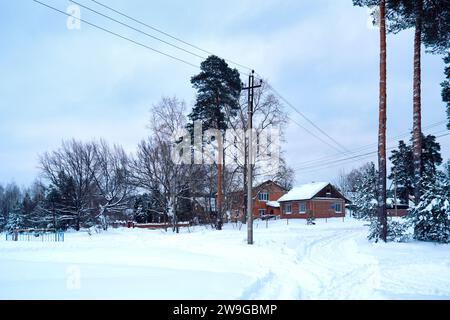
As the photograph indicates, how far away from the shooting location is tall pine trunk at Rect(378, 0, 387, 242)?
16594mm

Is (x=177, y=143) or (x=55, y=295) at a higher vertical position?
(x=177, y=143)

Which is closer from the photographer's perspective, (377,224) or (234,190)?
(377,224)

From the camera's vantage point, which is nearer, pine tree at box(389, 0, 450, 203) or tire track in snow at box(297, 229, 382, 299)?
tire track in snow at box(297, 229, 382, 299)

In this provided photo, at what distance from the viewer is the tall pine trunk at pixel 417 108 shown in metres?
17.1

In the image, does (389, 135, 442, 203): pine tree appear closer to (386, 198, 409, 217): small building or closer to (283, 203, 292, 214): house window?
(386, 198, 409, 217): small building

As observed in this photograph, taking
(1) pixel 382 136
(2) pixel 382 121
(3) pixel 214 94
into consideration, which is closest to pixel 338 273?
(1) pixel 382 136

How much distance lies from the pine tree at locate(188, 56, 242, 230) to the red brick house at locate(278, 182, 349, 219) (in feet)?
72.4

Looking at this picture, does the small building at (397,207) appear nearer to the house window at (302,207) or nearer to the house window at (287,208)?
the house window at (302,207)

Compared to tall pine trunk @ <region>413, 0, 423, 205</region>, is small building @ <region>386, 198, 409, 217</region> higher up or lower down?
lower down

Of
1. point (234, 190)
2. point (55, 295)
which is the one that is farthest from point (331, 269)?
point (234, 190)

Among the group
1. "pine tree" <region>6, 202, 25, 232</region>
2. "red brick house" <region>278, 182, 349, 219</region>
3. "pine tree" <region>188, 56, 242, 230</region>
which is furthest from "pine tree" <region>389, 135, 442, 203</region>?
"pine tree" <region>6, 202, 25, 232</region>

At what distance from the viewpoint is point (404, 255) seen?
13.3 meters
